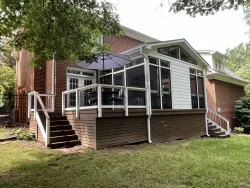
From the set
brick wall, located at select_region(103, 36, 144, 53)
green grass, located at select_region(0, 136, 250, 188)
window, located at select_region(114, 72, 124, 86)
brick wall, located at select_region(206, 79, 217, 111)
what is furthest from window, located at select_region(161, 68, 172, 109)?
brick wall, located at select_region(206, 79, 217, 111)

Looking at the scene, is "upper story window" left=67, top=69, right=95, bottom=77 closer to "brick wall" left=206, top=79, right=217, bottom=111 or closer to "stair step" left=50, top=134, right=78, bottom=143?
"stair step" left=50, top=134, right=78, bottom=143

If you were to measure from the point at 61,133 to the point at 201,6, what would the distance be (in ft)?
21.3

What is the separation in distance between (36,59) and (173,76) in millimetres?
6490

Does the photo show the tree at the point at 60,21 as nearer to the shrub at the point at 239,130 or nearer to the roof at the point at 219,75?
the roof at the point at 219,75

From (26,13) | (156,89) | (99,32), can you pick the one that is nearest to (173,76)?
(156,89)

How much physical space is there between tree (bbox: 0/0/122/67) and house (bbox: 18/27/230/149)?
5.81 feet

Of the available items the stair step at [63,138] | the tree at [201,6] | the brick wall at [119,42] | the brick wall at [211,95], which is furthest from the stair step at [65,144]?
the brick wall at [211,95]

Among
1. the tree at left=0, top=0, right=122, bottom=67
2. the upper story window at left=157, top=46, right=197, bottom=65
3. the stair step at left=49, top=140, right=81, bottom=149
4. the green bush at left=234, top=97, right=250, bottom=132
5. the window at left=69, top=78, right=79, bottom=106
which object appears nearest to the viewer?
the tree at left=0, top=0, right=122, bottom=67

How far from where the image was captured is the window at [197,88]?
1198cm

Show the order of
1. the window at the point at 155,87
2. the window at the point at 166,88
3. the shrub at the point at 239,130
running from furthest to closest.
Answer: the shrub at the point at 239,130
the window at the point at 166,88
the window at the point at 155,87

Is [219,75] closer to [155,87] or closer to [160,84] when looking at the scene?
[160,84]

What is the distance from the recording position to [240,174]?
4.72 metres

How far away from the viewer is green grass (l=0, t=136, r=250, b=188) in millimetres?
4047

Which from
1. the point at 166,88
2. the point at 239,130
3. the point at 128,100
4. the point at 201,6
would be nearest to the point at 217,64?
the point at 239,130
